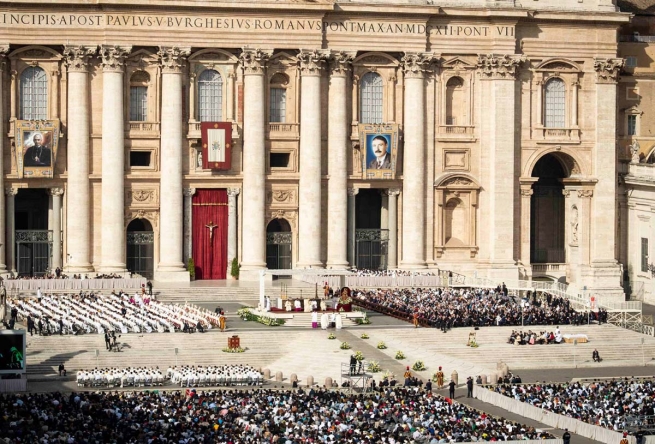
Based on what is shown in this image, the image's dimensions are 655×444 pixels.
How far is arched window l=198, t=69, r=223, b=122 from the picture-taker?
135 metres

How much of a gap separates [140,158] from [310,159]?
464 inches

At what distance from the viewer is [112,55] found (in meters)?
132

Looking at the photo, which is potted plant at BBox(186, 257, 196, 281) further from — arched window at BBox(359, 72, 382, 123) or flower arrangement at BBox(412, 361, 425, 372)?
flower arrangement at BBox(412, 361, 425, 372)

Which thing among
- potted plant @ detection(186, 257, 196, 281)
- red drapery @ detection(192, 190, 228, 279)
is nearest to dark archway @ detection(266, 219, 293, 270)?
red drapery @ detection(192, 190, 228, 279)

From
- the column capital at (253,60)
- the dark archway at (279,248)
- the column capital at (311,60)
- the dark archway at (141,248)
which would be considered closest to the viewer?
the column capital at (253,60)

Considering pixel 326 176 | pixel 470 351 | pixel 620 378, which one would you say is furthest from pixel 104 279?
pixel 620 378

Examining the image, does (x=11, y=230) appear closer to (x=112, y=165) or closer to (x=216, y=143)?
(x=112, y=165)

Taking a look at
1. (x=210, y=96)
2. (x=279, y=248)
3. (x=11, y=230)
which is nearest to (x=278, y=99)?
(x=210, y=96)

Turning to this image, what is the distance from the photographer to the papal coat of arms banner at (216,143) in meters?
134

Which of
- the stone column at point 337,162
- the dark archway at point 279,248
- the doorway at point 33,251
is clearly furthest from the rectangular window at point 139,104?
the stone column at point 337,162

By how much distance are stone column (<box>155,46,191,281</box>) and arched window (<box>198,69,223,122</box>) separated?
2018mm

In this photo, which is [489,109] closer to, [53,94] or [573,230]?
[573,230]

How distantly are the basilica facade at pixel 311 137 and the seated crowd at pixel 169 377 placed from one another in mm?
31199

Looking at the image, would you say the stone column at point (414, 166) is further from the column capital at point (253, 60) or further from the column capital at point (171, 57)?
the column capital at point (171, 57)
